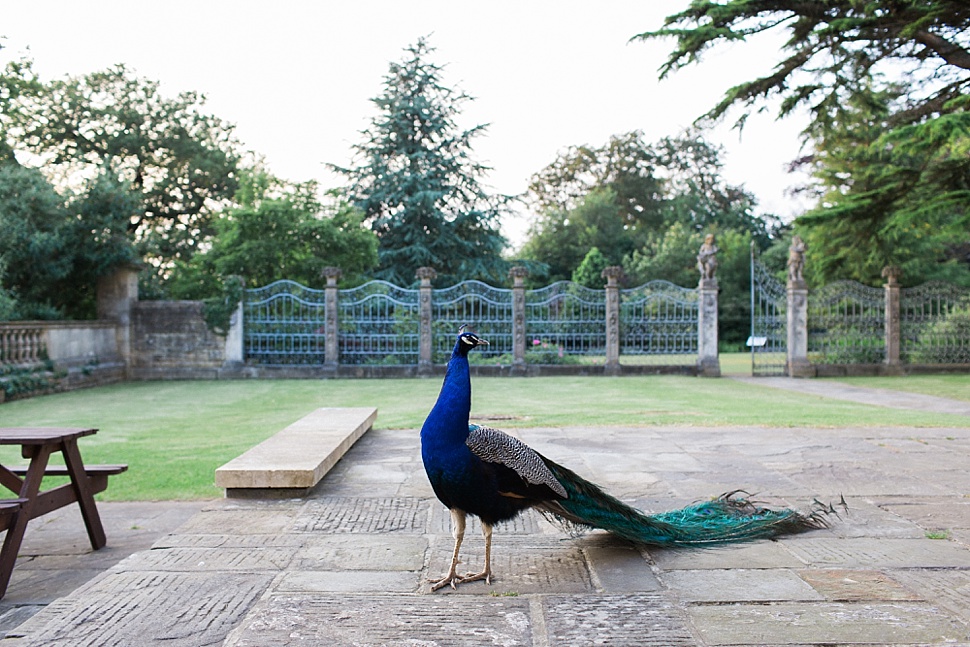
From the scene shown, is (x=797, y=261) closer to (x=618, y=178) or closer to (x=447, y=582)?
(x=447, y=582)

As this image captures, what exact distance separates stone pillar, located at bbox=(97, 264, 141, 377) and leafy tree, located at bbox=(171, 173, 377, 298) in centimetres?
269

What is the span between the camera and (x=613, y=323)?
19.2 meters

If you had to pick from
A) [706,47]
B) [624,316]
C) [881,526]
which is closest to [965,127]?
[706,47]

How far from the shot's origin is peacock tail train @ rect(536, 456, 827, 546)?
3834 millimetres

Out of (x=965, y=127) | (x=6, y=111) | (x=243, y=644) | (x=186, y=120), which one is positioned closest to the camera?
(x=243, y=644)

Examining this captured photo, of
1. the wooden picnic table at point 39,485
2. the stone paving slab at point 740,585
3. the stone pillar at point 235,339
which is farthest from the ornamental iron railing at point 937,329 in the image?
the wooden picnic table at point 39,485

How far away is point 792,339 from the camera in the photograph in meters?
18.8

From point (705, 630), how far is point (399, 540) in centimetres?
189

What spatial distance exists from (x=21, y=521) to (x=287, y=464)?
176 centimetres

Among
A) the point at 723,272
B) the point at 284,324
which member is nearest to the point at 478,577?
the point at 284,324

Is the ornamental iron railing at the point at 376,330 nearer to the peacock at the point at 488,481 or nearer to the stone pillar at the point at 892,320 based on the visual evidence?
the stone pillar at the point at 892,320

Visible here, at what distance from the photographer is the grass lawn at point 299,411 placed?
7312 mm

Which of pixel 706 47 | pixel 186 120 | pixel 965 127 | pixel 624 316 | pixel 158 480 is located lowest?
pixel 158 480

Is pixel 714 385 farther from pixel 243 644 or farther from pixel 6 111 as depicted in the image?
pixel 6 111
